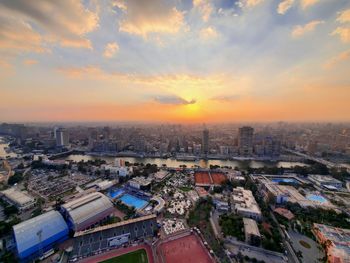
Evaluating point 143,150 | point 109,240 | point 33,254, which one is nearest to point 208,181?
point 109,240

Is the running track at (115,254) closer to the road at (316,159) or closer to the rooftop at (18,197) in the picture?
the rooftop at (18,197)

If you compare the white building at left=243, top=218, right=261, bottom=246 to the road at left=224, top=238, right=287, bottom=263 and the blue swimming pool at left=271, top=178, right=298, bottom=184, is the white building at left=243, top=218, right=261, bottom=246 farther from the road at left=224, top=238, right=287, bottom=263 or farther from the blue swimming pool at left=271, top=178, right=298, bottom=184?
the blue swimming pool at left=271, top=178, right=298, bottom=184

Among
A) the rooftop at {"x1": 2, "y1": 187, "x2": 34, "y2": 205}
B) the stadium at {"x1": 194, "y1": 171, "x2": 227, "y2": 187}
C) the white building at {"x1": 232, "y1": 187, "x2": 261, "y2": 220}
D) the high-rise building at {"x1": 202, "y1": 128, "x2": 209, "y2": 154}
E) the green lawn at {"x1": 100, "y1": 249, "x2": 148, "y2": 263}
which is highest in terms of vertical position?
the high-rise building at {"x1": 202, "y1": 128, "x2": 209, "y2": 154}

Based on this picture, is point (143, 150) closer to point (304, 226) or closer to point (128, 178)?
point (128, 178)

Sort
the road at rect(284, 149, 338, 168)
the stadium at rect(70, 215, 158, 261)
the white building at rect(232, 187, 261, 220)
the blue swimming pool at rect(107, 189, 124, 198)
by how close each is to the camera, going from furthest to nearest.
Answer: the road at rect(284, 149, 338, 168) → the blue swimming pool at rect(107, 189, 124, 198) → the white building at rect(232, 187, 261, 220) → the stadium at rect(70, 215, 158, 261)

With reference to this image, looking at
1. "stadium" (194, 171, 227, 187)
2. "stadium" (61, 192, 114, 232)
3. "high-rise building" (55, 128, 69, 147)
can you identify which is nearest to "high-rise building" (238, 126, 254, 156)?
"stadium" (194, 171, 227, 187)

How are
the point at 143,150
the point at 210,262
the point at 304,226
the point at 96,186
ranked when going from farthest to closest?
the point at 143,150 → the point at 96,186 → the point at 304,226 → the point at 210,262
